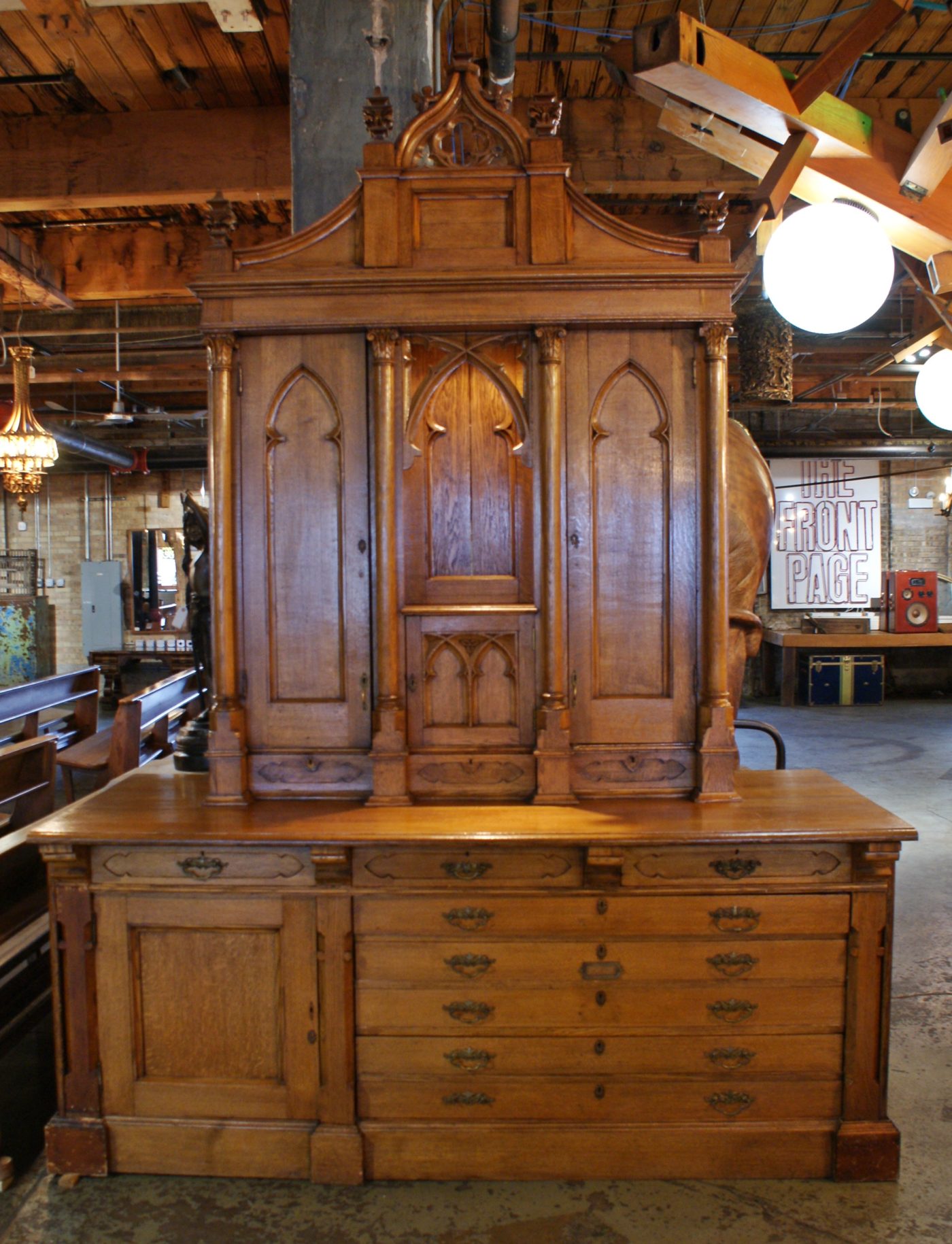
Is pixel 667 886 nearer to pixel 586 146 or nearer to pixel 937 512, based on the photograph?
pixel 586 146

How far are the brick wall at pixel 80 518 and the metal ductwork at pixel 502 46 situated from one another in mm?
11007

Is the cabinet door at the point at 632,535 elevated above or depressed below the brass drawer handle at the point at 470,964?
above

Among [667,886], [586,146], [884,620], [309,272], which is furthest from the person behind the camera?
[884,620]

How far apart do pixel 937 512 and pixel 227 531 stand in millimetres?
12415

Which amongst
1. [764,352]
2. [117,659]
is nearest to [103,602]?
[117,659]

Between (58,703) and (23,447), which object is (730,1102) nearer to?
(58,703)

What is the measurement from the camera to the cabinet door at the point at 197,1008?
7.92 feet

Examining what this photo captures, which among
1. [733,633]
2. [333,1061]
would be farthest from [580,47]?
[333,1061]

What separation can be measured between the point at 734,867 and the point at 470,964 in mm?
796

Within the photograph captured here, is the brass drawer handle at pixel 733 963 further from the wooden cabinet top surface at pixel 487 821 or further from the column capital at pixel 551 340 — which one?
the column capital at pixel 551 340

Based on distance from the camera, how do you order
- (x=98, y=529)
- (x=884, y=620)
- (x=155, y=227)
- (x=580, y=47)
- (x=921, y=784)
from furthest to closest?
(x=98, y=529) < (x=884, y=620) < (x=921, y=784) < (x=155, y=227) < (x=580, y=47)

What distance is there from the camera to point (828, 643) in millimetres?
10984

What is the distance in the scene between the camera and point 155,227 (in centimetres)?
541

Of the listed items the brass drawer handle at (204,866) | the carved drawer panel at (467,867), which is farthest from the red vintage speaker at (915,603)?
the brass drawer handle at (204,866)
